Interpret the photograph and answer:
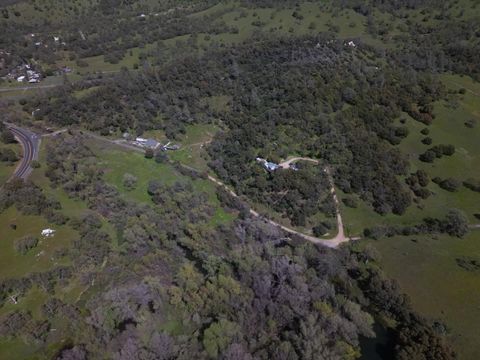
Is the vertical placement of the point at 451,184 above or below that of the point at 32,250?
below

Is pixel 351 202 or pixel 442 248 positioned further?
pixel 351 202

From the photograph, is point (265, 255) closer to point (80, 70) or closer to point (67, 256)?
point (67, 256)

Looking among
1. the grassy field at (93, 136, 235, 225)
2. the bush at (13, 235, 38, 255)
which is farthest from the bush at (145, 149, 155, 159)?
the bush at (13, 235, 38, 255)

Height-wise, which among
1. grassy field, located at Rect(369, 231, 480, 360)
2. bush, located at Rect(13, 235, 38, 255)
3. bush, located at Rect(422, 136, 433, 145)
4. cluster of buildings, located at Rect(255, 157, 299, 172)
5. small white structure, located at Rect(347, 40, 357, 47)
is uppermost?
small white structure, located at Rect(347, 40, 357, 47)

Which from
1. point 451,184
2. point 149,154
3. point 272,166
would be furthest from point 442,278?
point 149,154

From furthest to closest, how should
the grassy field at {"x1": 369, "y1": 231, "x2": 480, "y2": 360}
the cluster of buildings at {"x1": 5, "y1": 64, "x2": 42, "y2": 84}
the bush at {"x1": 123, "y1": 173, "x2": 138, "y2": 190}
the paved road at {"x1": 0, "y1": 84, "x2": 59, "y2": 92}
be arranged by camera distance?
the cluster of buildings at {"x1": 5, "y1": 64, "x2": 42, "y2": 84} < the paved road at {"x1": 0, "y1": 84, "x2": 59, "y2": 92} < the bush at {"x1": 123, "y1": 173, "x2": 138, "y2": 190} < the grassy field at {"x1": 369, "y1": 231, "x2": 480, "y2": 360}

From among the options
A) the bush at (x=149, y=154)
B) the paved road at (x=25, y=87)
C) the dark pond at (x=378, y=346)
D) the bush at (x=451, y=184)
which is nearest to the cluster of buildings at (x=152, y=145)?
the bush at (x=149, y=154)

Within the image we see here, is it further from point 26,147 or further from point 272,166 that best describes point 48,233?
point 272,166

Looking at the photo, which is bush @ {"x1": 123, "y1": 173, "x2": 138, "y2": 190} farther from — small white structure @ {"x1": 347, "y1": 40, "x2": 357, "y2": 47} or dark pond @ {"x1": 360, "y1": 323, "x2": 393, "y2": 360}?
small white structure @ {"x1": 347, "y1": 40, "x2": 357, "y2": 47}
